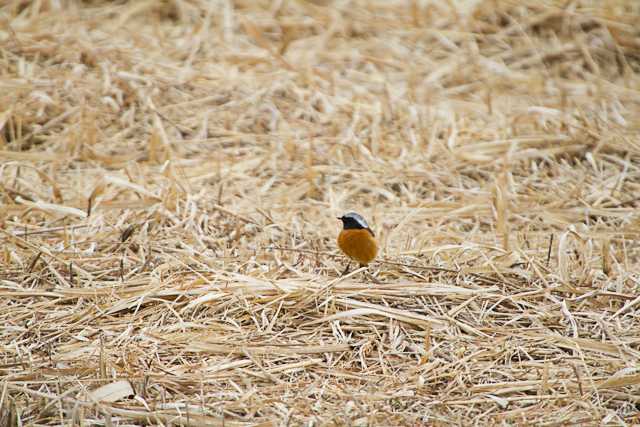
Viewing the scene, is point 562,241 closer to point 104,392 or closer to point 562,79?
point 104,392

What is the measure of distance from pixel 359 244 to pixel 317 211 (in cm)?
126

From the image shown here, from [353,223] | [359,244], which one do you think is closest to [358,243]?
[359,244]

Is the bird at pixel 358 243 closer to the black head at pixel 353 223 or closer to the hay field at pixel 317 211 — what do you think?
the black head at pixel 353 223

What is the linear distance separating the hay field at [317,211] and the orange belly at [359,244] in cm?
13

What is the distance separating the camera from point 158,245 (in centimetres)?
441

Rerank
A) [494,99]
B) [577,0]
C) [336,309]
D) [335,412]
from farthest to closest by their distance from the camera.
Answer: [577,0] → [494,99] → [336,309] → [335,412]

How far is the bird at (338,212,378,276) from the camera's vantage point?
12.8 feet

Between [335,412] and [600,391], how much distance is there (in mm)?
959

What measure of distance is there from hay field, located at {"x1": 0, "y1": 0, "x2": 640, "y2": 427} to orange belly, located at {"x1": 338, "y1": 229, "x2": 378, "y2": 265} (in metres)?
0.13

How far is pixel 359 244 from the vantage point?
12.8 feet

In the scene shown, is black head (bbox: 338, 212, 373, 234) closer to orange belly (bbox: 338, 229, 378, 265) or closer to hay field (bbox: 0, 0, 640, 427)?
orange belly (bbox: 338, 229, 378, 265)

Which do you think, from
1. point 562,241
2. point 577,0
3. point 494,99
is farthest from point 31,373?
point 577,0

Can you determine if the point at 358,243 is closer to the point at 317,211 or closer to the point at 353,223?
the point at 353,223

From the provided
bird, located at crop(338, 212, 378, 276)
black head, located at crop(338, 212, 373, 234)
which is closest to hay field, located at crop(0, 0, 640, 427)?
bird, located at crop(338, 212, 378, 276)
